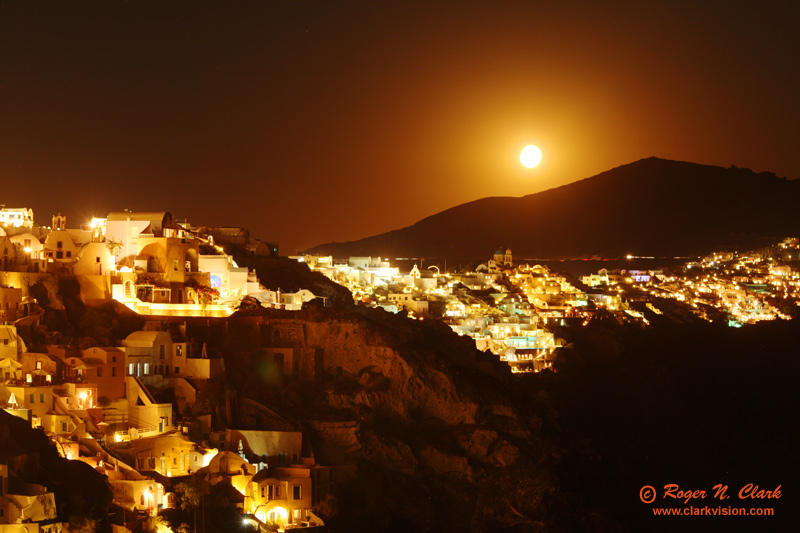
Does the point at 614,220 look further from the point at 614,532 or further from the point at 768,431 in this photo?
the point at 614,532

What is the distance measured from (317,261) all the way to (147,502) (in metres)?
41.3

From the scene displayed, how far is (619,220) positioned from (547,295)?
3831 inches

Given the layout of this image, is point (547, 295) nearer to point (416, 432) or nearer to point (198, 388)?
point (416, 432)

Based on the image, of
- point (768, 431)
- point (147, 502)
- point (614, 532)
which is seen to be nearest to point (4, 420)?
point (147, 502)

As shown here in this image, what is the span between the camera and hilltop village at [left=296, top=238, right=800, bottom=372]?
6725 centimetres

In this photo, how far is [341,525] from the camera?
37.0m

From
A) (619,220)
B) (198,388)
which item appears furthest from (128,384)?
(619,220)

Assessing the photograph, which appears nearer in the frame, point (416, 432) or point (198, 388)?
point (198, 388)

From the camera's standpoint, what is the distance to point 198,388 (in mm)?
39812

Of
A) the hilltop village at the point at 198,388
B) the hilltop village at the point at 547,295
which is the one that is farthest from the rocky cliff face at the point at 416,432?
the hilltop village at the point at 547,295

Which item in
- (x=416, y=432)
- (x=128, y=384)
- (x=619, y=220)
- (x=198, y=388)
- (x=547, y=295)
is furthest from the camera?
(x=619, y=220)

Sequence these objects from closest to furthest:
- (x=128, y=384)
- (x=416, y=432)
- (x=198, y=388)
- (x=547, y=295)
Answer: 1. (x=128, y=384)
2. (x=198, y=388)
3. (x=416, y=432)
4. (x=547, y=295)

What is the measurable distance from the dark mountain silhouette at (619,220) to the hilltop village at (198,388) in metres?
93.6

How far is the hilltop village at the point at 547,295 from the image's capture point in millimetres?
67250
